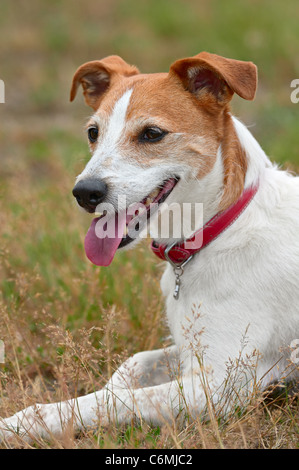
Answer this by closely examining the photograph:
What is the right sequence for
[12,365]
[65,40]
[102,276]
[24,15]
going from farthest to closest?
[24,15], [65,40], [102,276], [12,365]

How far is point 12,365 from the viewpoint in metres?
3.45

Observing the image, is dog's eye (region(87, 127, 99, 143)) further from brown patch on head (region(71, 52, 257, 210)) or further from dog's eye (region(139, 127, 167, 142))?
dog's eye (region(139, 127, 167, 142))

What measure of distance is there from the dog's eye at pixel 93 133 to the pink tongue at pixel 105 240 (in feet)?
1.70

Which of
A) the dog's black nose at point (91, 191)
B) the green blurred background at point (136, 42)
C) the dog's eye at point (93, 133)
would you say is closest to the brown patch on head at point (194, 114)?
the dog's eye at point (93, 133)

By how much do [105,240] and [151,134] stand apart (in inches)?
23.2

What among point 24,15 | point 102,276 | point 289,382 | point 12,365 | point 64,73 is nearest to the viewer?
point 289,382

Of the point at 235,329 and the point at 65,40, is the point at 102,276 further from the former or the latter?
the point at 65,40

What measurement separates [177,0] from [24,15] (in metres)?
3.08

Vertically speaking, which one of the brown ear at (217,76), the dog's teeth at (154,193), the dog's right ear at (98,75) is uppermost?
the dog's right ear at (98,75)

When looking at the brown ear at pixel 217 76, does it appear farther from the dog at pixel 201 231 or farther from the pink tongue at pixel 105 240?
the pink tongue at pixel 105 240

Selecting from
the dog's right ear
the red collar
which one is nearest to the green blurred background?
the dog's right ear

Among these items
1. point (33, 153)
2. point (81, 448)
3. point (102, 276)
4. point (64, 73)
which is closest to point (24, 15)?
point (64, 73)

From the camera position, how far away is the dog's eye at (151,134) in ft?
10.0

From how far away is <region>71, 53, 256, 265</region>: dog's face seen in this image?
117 inches
